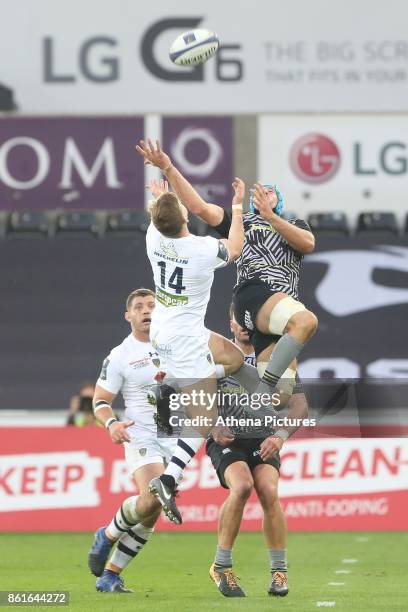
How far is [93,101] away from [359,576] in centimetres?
1355

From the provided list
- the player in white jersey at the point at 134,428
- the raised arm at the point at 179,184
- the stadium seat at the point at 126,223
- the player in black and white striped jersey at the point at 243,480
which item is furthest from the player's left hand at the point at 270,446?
the stadium seat at the point at 126,223

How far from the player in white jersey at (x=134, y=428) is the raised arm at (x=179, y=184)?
1342mm

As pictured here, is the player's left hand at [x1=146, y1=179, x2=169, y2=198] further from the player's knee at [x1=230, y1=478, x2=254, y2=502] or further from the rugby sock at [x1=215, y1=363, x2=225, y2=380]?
the player's knee at [x1=230, y1=478, x2=254, y2=502]

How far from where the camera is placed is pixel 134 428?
12016 mm

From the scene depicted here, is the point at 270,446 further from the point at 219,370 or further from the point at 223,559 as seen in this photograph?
the point at 223,559

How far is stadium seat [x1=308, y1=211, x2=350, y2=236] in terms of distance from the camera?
21078mm

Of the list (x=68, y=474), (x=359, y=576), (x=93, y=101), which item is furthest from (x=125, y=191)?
(x=359, y=576)

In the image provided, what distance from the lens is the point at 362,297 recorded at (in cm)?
2089

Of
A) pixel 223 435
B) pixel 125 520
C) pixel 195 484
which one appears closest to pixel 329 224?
pixel 195 484

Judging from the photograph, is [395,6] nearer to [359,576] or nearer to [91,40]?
[91,40]

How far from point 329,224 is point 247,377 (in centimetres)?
1062

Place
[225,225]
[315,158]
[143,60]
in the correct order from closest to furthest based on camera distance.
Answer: [225,225] → [315,158] → [143,60]

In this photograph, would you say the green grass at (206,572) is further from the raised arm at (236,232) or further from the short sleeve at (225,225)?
the short sleeve at (225,225)

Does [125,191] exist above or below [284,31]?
below
